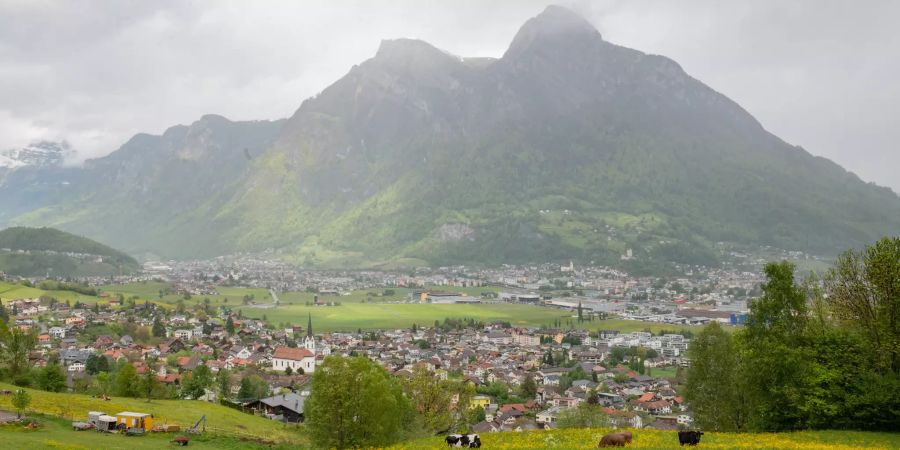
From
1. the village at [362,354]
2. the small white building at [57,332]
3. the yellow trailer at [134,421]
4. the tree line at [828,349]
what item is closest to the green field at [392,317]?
the village at [362,354]

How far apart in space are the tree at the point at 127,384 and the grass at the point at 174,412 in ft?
27.5

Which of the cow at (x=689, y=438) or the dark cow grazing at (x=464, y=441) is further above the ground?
the cow at (x=689, y=438)

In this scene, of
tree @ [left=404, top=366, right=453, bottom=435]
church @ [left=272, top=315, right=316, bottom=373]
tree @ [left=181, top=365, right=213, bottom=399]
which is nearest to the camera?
tree @ [left=404, top=366, right=453, bottom=435]

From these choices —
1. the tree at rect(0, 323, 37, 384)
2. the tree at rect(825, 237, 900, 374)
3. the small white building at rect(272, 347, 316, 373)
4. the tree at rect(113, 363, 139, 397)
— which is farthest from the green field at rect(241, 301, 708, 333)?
the tree at rect(825, 237, 900, 374)

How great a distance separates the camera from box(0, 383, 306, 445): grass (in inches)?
1636

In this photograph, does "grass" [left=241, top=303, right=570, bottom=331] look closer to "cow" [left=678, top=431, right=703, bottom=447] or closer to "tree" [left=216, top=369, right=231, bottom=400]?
"tree" [left=216, top=369, right=231, bottom=400]

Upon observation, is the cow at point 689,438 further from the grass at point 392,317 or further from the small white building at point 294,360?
the grass at point 392,317

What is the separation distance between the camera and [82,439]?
32.9 m

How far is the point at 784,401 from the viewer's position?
104 feet

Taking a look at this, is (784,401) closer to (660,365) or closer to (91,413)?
(91,413)

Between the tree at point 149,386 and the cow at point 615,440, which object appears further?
the tree at point 149,386

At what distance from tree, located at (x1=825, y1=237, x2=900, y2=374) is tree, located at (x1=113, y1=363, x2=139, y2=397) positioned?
60198 millimetres

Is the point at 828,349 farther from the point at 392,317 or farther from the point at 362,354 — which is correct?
the point at 392,317

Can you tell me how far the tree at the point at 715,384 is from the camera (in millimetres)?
39031
